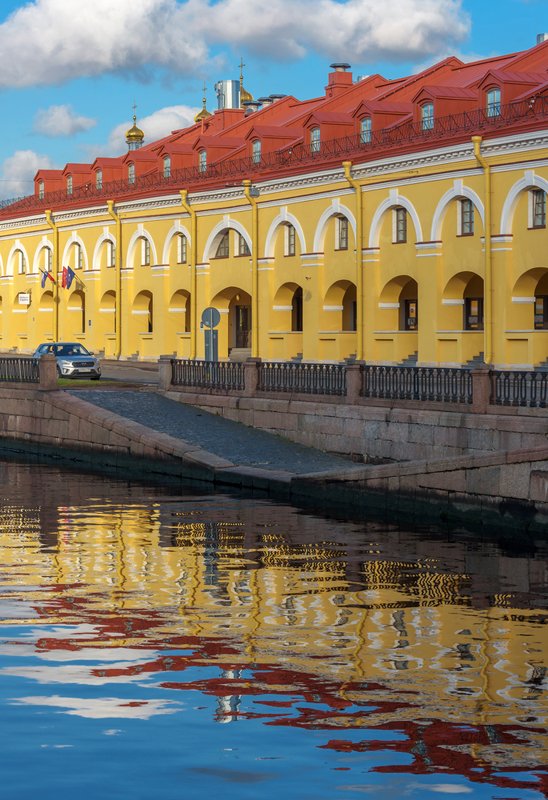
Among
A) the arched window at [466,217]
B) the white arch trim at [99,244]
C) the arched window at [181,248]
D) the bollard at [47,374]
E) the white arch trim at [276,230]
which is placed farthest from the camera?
the white arch trim at [99,244]

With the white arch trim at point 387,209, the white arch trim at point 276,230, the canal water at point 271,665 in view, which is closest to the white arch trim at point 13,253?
the white arch trim at point 276,230

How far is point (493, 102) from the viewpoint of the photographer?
37750 millimetres

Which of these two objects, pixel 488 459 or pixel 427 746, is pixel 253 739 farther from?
pixel 488 459

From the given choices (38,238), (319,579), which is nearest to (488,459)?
(319,579)

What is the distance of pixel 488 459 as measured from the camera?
2053 centimetres

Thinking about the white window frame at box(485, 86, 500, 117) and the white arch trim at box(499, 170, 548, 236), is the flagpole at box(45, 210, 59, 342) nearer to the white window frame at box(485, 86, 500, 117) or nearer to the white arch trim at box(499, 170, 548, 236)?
the white window frame at box(485, 86, 500, 117)

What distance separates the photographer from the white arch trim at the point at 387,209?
1547 inches

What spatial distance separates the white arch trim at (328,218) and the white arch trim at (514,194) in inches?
268

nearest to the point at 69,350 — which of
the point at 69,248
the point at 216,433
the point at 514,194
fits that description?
the point at 216,433

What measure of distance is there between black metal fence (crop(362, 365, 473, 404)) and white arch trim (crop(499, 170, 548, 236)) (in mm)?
9546

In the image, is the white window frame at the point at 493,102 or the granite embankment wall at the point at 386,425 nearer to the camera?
the granite embankment wall at the point at 386,425

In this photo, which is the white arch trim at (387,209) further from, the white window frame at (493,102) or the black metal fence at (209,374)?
the black metal fence at (209,374)

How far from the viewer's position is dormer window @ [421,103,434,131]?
130 feet

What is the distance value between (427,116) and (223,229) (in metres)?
10.2
